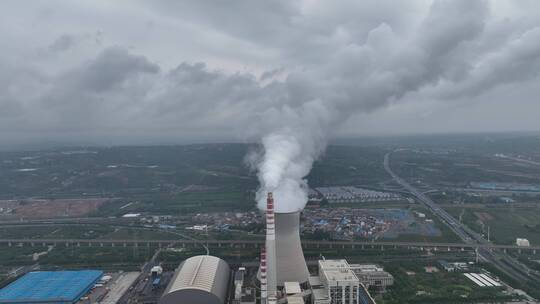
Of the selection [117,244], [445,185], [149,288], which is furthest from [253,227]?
[445,185]

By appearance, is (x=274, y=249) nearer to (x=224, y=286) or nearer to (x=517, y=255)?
(x=224, y=286)

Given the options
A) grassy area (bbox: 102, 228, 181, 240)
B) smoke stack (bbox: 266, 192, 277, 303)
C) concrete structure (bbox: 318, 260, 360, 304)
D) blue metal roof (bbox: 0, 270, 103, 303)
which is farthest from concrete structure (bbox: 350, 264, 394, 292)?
grassy area (bbox: 102, 228, 181, 240)

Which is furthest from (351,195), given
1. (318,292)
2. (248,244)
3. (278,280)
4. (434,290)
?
(318,292)

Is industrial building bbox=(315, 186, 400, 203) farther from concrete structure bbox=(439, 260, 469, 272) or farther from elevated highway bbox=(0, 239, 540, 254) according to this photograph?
concrete structure bbox=(439, 260, 469, 272)

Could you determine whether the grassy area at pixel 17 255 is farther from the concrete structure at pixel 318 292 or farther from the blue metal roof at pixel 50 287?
the concrete structure at pixel 318 292

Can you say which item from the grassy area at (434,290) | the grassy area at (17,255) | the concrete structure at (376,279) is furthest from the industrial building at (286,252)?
the grassy area at (17,255)

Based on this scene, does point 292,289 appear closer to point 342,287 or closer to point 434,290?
point 342,287

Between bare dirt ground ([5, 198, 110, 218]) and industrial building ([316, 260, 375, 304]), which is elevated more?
industrial building ([316, 260, 375, 304])
